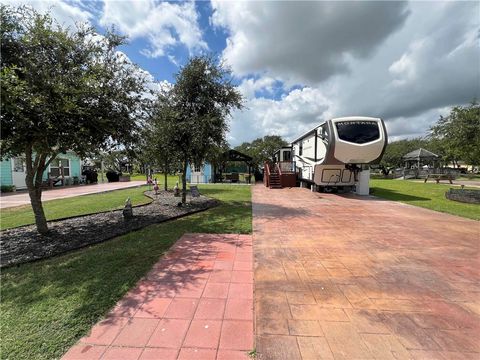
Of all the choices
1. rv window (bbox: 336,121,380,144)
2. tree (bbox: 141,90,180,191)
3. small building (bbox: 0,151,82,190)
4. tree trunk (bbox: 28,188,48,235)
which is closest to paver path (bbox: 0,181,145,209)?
small building (bbox: 0,151,82,190)

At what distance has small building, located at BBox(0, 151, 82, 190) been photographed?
17219mm

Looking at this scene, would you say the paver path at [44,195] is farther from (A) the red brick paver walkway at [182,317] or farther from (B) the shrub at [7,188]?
(A) the red brick paver walkway at [182,317]

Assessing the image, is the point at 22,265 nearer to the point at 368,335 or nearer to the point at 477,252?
the point at 368,335

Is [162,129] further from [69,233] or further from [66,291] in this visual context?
[66,291]

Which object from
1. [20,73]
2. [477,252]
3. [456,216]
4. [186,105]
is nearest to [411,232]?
[477,252]

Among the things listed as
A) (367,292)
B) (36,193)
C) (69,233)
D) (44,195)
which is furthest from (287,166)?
(367,292)

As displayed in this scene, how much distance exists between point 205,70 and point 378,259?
28.3ft

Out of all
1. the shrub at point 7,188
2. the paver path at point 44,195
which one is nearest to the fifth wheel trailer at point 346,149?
the paver path at point 44,195

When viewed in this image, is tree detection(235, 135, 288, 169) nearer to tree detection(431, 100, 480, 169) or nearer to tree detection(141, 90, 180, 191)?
tree detection(431, 100, 480, 169)

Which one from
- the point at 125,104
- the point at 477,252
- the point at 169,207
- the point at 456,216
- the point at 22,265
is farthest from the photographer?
the point at 169,207

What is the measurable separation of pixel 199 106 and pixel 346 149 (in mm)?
7002

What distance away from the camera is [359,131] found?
12.3 m

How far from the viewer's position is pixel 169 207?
9961mm

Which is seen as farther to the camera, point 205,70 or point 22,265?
point 205,70
